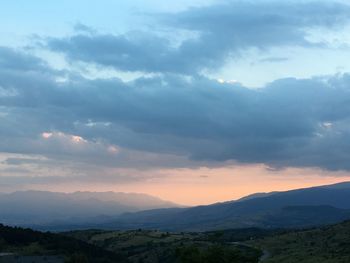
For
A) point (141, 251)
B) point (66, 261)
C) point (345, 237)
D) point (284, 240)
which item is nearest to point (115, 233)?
point (141, 251)

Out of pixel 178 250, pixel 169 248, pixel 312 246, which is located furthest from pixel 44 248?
pixel 312 246

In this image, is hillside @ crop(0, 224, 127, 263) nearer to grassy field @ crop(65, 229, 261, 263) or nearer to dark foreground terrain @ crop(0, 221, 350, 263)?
dark foreground terrain @ crop(0, 221, 350, 263)

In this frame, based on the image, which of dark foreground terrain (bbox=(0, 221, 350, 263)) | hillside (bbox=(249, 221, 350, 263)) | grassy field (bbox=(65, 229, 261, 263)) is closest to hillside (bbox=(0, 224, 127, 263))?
dark foreground terrain (bbox=(0, 221, 350, 263))

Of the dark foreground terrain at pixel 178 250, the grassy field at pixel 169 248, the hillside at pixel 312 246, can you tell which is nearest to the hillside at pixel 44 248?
the dark foreground terrain at pixel 178 250

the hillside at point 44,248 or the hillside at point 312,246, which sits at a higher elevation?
the hillside at point 44,248

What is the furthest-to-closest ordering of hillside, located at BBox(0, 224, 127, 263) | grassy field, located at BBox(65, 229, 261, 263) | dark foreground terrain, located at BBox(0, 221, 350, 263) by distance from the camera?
hillside, located at BBox(0, 224, 127, 263) < dark foreground terrain, located at BBox(0, 221, 350, 263) < grassy field, located at BBox(65, 229, 261, 263)

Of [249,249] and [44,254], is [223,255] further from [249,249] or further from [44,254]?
[249,249]

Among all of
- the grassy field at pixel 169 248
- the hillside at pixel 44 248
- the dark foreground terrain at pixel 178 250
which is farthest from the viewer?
the hillside at pixel 44 248

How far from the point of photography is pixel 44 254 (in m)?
103

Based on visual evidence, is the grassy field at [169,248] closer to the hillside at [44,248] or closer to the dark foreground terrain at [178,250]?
the dark foreground terrain at [178,250]

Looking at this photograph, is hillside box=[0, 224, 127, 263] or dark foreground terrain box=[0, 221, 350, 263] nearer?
dark foreground terrain box=[0, 221, 350, 263]

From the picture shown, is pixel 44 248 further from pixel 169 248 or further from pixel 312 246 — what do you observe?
pixel 312 246

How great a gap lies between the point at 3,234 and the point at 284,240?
218 feet

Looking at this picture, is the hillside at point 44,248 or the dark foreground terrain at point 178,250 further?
the hillside at point 44,248
